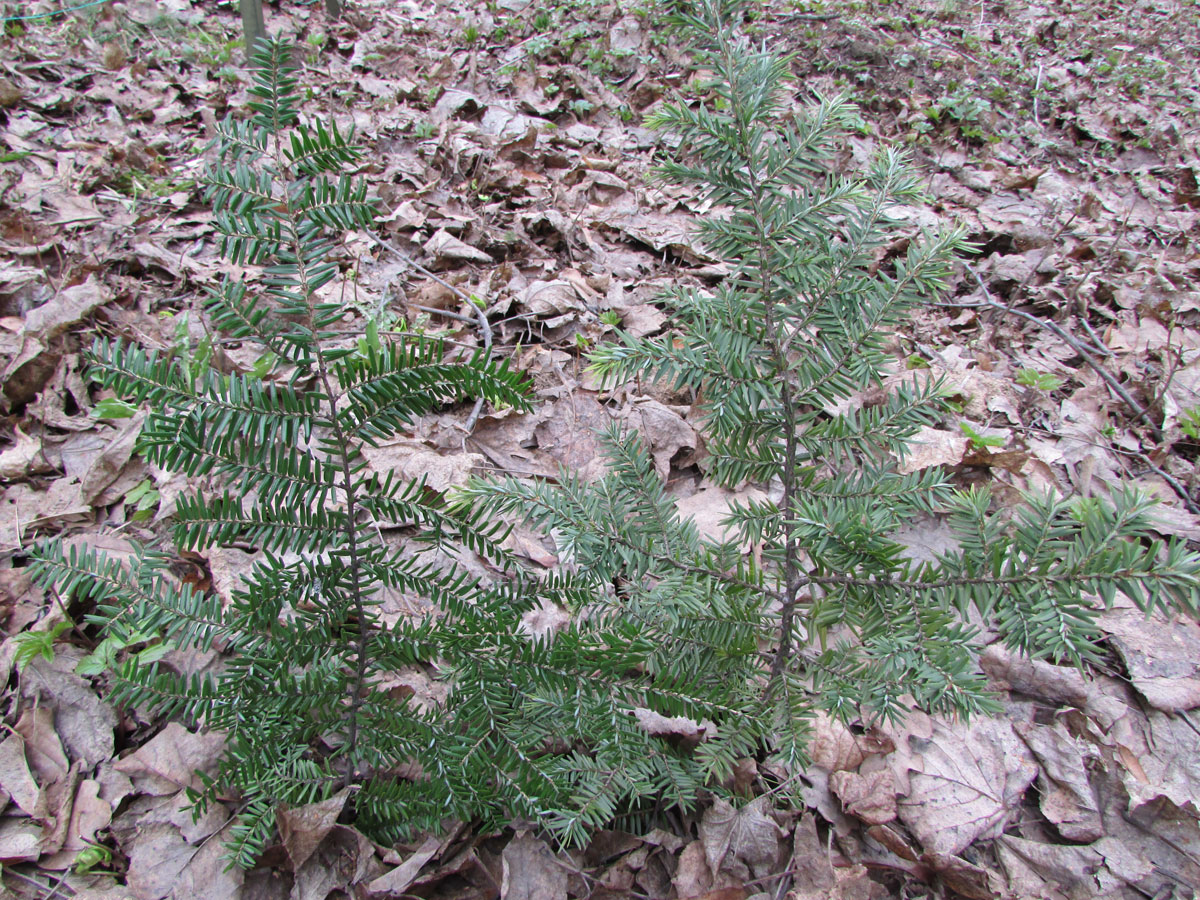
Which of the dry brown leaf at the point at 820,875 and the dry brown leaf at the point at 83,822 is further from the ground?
the dry brown leaf at the point at 820,875

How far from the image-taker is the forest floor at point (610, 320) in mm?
1789

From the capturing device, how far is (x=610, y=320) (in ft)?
8.84

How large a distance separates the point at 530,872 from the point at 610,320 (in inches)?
74.3

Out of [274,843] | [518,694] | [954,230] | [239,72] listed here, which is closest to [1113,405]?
[954,230]

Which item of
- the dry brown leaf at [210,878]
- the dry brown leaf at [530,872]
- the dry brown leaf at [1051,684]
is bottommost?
the dry brown leaf at [210,878]

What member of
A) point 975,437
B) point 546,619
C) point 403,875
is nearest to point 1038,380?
point 975,437

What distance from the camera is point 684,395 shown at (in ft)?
10.0

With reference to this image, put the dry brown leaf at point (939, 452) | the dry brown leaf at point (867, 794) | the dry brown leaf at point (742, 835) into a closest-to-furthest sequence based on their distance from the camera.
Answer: the dry brown leaf at point (742, 835), the dry brown leaf at point (867, 794), the dry brown leaf at point (939, 452)

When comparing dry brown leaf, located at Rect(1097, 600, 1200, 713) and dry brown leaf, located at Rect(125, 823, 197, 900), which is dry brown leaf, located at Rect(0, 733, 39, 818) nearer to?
dry brown leaf, located at Rect(125, 823, 197, 900)

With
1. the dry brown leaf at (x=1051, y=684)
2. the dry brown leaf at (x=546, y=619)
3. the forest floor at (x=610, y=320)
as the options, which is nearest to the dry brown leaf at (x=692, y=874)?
the forest floor at (x=610, y=320)

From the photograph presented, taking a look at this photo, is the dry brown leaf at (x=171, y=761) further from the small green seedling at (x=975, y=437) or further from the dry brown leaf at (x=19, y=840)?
the small green seedling at (x=975, y=437)

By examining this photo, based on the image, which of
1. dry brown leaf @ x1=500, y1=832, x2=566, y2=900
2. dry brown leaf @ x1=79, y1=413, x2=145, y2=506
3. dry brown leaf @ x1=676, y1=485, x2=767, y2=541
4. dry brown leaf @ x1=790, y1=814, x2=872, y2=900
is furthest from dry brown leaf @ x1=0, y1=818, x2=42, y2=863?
dry brown leaf @ x1=676, y1=485, x2=767, y2=541

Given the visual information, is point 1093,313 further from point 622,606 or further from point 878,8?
point 878,8

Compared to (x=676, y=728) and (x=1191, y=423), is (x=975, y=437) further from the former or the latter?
(x=676, y=728)
